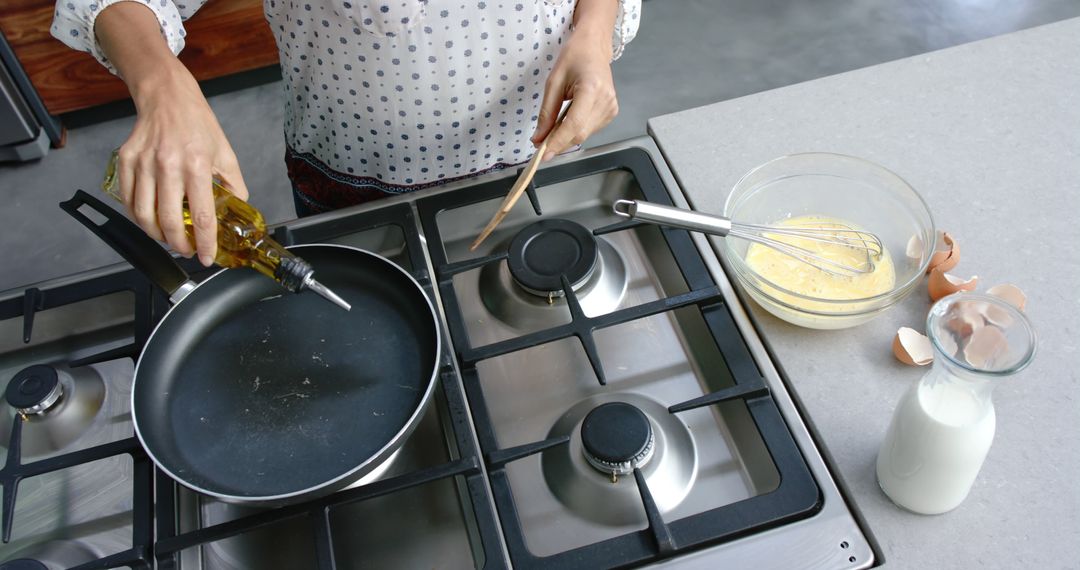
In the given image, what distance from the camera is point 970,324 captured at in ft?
1.75

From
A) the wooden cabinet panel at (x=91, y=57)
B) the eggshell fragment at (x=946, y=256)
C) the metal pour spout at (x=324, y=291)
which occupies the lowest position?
the wooden cabinet panel at (x=91, y=57)

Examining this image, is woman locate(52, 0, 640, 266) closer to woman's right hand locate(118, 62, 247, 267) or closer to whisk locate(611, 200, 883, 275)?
woman's right hand locate(118, 62, 247, 267)

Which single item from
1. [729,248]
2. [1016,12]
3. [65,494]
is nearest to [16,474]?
[65,494]

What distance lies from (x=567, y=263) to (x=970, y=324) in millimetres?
349

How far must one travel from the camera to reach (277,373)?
0.68m

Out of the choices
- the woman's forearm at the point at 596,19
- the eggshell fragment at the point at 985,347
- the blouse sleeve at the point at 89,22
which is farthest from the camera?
the woman's forearm at the point at 596,19

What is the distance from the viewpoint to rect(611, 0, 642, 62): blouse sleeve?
0.90m

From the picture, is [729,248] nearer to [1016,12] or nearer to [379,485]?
[379,485]

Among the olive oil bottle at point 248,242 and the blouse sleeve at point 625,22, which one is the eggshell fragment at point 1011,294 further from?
the olive oil bottle at point 248,242

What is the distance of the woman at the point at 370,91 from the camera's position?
65 cm

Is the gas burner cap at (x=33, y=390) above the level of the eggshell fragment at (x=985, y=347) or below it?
below

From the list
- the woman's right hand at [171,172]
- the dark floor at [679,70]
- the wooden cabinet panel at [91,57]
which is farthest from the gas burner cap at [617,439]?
the wooden cabinet panel at [91,57]

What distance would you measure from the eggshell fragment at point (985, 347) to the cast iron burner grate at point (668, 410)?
0.51 feet

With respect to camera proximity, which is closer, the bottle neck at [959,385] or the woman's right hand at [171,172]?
the bottle neck at [959,385]
